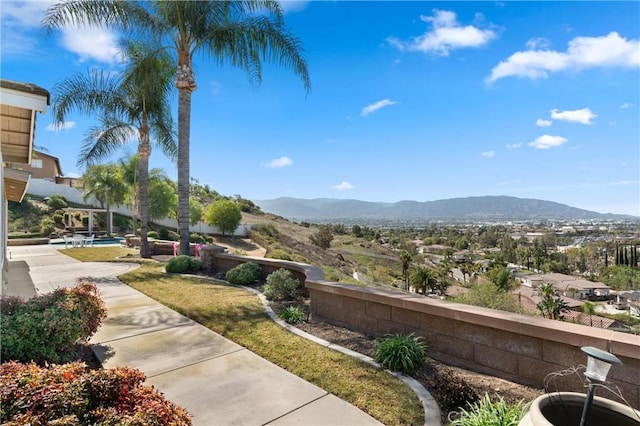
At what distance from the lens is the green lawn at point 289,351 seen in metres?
3.51

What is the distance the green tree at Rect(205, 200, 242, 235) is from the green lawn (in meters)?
30.3

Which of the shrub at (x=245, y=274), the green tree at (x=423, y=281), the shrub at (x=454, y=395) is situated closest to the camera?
the shrub at (x=454, y=395)

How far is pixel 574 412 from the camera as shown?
2.26m

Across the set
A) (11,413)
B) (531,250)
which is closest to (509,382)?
(11,413)

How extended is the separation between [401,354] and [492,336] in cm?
113

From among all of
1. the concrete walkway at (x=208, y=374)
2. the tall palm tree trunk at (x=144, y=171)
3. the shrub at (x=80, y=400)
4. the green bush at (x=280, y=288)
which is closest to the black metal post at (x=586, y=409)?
the concrete walkway at (x=208, y=374)

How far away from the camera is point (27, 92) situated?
373 centimetres

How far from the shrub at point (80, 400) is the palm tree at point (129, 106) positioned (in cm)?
1308

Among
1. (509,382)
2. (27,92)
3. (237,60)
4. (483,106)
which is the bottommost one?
(509,382)

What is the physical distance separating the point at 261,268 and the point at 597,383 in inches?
334

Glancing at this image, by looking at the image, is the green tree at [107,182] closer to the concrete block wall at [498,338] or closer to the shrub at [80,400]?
the concrete block wall at [498,338]

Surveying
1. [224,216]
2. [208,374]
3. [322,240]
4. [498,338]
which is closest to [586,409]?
[498,338]

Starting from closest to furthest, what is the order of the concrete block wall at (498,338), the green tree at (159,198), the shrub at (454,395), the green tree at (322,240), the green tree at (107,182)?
the concrete block wall at (498,338), the shrub at (454,395), the green tree at (107,182), the green tree at (159,198), the green tree at (322,240)

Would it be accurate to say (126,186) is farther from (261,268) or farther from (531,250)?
(531,250)
